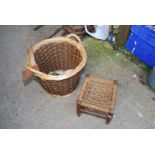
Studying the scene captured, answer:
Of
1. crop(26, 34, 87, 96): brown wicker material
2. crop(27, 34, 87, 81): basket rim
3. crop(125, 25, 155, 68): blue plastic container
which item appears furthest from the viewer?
crop(125, 25, 155, 68): blue plastic container

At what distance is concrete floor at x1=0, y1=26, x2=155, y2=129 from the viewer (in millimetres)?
1797

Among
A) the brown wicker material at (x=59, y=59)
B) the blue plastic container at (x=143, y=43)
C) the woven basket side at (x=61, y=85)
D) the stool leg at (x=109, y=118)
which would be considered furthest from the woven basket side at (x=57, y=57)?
the blue plastic container at (x=143, y=43)

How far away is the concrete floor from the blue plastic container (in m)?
0.14

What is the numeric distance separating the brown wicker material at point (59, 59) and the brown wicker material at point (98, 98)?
161 millimetres

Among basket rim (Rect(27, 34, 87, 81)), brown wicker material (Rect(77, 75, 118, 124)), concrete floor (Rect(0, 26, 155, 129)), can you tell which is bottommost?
concrete floor (Rect(0, 26, 155, 129))

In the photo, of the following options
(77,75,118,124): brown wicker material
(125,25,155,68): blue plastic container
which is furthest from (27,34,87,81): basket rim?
(125,25,155,68): blue plastic container

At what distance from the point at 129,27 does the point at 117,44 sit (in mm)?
300

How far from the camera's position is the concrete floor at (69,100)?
1797 millimetres

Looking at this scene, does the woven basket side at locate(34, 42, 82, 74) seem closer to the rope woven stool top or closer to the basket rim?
the basket rim

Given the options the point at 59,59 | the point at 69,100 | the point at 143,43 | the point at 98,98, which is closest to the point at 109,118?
the point at 98,98

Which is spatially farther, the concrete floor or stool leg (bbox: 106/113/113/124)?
the concrete floor

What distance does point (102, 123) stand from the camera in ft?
5.86

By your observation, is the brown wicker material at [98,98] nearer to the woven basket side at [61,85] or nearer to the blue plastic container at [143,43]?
the woven basket side at [61,85]

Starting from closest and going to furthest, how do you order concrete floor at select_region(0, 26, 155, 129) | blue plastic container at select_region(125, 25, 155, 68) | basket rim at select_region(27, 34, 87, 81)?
basket rim at select_region(27, 34, 87, 81)
concrete floor at select_region(0, 26, 155, 129)
blue plastic container at select_region(125, 25, 155, 68)
